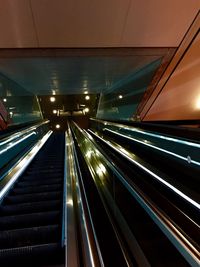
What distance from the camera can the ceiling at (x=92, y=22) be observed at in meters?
4.40

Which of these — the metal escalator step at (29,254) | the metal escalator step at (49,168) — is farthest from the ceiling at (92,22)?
the metal escalator step at (29,254)

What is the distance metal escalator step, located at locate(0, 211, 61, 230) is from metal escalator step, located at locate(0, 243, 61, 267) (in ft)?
1.76

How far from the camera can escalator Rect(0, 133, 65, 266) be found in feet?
5.46

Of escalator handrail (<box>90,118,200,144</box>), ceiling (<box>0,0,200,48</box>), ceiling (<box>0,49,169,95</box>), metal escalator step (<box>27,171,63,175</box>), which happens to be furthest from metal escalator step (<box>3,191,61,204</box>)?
ceiling (<box>0,49,169,95</box>)

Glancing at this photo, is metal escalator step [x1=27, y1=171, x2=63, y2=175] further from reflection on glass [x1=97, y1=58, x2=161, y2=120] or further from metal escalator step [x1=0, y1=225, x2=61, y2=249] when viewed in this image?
reflection on glass [x1=97, y1=58, x2=161, y2=120]

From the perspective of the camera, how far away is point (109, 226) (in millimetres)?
2715

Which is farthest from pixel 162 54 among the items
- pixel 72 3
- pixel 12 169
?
pixel 12 169

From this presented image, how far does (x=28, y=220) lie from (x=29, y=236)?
1.02 ft

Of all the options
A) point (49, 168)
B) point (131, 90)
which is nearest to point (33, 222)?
point (49, 168)

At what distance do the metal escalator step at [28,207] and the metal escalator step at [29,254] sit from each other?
A: 838mm

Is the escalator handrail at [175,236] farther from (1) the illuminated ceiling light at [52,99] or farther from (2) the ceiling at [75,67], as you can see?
(1) the illuminated ceiling light at [52,99]

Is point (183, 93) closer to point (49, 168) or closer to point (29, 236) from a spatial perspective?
point (49, 168)

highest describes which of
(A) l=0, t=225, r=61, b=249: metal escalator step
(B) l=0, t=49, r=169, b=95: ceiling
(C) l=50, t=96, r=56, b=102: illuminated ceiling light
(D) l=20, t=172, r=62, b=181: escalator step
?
(B) l=0, t=49, r=169, b=95: ceiling

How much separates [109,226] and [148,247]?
503mm
